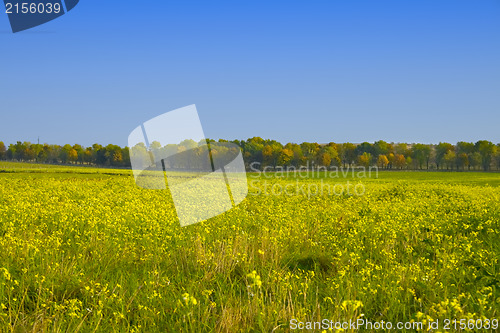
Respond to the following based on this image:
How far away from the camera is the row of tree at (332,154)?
123000 millimetres

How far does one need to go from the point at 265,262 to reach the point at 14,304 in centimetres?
347

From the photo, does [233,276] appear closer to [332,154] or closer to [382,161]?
[332,154]

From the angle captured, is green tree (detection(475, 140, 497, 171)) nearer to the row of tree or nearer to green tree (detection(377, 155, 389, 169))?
the row of tree

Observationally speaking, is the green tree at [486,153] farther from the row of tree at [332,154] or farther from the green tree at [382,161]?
the green tree at [382,161]

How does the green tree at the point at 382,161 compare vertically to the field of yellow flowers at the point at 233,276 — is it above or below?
above

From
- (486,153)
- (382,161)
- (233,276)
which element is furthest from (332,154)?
(233,276)

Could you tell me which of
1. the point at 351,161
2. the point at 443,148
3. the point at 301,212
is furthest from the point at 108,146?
the point at 301,212

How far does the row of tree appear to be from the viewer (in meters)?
123

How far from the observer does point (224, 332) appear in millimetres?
3670

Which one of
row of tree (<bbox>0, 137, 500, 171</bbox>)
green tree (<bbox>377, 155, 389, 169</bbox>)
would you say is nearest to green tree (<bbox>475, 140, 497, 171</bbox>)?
row of tree (<bbox>0, 137, 500, 171</bbox>)

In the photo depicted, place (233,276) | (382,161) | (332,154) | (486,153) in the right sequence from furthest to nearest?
(382,161)
(332,154)
(486,153)
(233,276)

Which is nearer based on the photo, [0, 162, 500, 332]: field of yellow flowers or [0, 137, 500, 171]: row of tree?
[0, 162, 500, 332]: field of yellow flowers

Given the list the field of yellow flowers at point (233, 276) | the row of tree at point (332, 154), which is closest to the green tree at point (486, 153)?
the row of tree at point (332, 154)

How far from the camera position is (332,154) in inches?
5034
